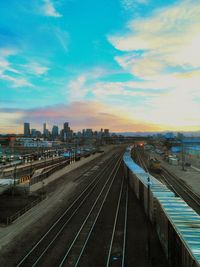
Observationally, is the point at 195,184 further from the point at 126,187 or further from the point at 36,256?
the point at 36,256

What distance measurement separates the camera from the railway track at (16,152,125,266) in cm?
1991

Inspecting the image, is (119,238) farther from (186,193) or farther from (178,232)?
(186,193)

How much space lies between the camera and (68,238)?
24.2 metres

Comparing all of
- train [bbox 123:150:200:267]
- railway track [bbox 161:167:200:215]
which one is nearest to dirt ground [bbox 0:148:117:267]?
train [bbox 123:150:200:267]

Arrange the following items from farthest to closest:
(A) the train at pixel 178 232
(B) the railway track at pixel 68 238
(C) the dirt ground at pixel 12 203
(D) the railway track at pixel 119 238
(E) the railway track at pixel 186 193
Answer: (E) the railway track at pixel 186 193 → (C) the dirt ground at pixel 12 203 → (B) the railway track at pixel 68 238 → (D) the railway track at pixel 119 238 → (A) the train at pixel 178 232

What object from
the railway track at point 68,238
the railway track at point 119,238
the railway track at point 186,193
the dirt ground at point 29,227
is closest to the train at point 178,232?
the railway track at point 119,238

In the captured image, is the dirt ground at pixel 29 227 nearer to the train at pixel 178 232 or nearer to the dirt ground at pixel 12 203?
the dirt ground at pixel 12 203

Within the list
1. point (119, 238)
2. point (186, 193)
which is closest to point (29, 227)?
point (119, 238)

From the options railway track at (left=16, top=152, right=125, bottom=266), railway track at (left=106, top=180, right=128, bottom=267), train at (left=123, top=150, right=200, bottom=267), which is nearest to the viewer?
train at (left=123, top=150, right=200, bottom=267)

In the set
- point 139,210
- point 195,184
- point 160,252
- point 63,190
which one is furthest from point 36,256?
point 195,184

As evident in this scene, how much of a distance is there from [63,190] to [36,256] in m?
27.0

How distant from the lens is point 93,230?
26.2 meters

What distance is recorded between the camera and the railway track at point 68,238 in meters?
19.9

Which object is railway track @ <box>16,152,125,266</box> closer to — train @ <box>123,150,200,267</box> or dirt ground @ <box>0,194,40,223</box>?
dirt ground @ <box>0,194,40,223</box>
